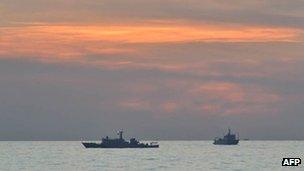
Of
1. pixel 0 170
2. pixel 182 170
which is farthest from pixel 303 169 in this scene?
pixel 0 170

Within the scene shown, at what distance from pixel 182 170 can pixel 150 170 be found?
662 centimetres

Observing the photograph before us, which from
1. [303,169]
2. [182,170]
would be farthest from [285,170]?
[182,170]

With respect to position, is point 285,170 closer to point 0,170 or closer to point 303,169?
point 303,169

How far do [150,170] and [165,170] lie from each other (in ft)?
10.8

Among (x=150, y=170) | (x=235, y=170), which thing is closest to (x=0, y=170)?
(x=150, y=170)

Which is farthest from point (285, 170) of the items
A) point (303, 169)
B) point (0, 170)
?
point (0, 170)

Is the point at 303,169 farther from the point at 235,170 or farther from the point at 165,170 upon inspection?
the point at 165,170

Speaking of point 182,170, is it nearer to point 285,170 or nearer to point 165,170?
point 165,170

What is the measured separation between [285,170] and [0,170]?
58631 mm

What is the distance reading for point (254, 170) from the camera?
7849 inches

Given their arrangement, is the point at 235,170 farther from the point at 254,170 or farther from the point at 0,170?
the point at 0,170

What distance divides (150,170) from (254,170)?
70.4 feet

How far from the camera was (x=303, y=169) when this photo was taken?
195 m

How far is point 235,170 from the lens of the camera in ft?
655
